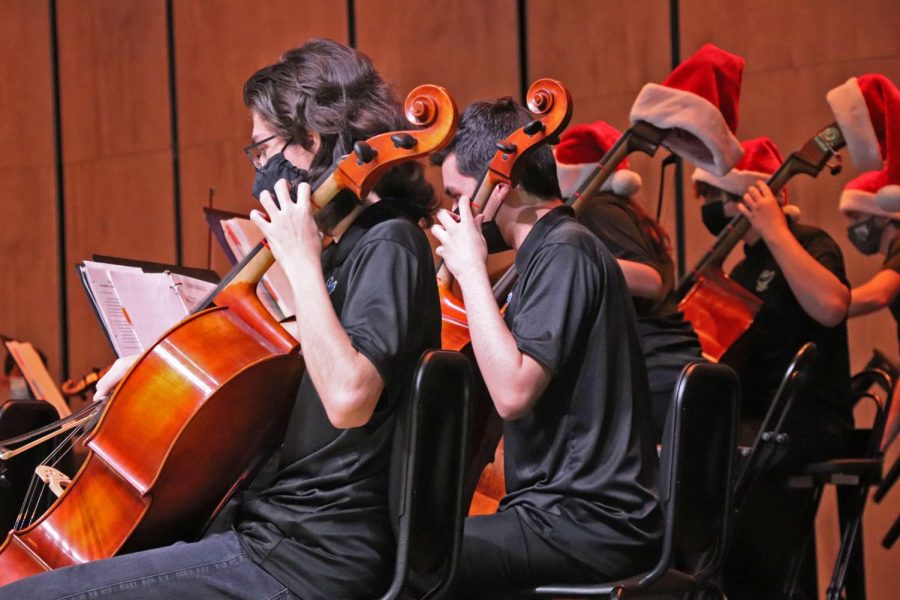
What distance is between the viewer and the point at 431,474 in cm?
159

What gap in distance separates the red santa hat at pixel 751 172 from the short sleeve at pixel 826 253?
12 cm

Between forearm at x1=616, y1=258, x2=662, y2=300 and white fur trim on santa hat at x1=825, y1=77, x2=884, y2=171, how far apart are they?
2.47 ft

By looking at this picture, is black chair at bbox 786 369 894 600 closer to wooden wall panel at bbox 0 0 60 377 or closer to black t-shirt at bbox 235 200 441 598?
black t-shirt at bbox 235 200 441 598

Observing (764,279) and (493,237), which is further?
Answer: (764,279)

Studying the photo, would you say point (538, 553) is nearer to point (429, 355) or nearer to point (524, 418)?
point (524, 418)

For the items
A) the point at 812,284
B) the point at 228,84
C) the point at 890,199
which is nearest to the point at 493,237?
the point at 812,284

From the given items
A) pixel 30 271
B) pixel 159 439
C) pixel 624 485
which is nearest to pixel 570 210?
pixel 624 485

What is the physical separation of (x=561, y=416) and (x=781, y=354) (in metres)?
1.44

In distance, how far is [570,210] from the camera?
2.11 meters

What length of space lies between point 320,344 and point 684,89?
1944mm

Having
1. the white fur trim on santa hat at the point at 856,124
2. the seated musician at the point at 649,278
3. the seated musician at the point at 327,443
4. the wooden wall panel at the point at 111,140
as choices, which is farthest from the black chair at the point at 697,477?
the wooden wall panel at the point at 111,140

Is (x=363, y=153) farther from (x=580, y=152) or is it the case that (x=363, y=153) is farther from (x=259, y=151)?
(x=580, y=152)

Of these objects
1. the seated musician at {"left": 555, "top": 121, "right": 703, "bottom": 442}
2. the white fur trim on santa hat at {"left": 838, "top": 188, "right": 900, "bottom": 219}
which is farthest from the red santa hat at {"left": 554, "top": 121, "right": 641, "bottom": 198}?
the white fur trim on santa hat at {"left": 838, "top": 188, "right": 900, "bottom": 219}

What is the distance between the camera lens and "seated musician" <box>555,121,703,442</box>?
2.78m
